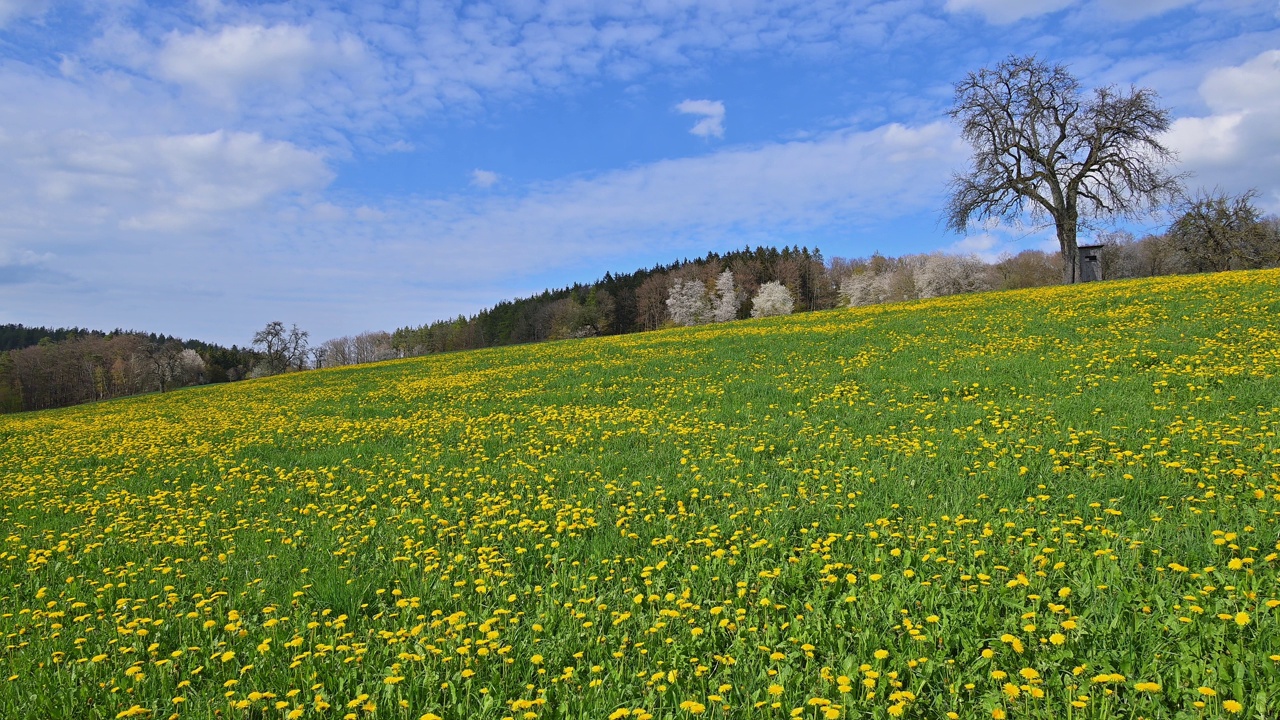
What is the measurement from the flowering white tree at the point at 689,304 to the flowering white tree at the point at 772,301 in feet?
20.9

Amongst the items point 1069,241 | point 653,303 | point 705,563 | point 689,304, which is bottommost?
point 705,563

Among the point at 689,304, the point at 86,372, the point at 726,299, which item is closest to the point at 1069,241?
the point at 726,299

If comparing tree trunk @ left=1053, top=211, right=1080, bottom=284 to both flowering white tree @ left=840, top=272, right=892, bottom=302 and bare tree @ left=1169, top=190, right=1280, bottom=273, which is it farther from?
flowering white tree @ left=840, top=272, right=892, bottom=302

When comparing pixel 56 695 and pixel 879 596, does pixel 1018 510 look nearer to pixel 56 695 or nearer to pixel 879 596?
pixel 879 596

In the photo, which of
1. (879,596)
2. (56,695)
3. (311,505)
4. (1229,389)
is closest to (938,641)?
(879,596)

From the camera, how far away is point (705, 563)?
194 inches

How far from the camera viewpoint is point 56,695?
144 inches

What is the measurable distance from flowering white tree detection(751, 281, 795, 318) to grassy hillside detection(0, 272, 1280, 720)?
2465 inches

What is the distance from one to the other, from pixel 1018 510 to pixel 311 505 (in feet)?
24.5

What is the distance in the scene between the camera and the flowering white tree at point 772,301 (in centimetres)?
7400

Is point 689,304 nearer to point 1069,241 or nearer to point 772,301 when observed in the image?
point 772,301

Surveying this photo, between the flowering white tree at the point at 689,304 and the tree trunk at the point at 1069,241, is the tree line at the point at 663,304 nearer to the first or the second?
the flowering white tree at the point at 689,304

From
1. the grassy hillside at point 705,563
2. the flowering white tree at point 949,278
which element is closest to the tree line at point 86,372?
the grassy hillside at point 705,563

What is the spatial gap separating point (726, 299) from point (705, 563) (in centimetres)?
7459
